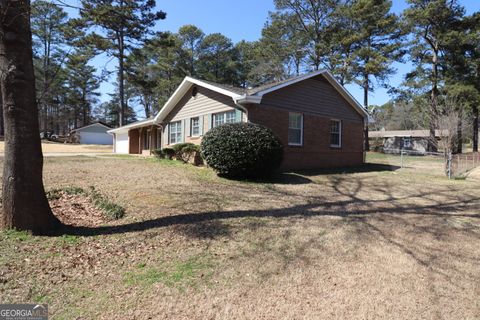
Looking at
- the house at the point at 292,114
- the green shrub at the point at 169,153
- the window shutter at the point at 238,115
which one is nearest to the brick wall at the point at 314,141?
the house at the point at 292,114

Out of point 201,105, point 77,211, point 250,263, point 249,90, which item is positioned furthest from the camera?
point 201,105

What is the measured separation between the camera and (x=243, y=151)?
371 inches

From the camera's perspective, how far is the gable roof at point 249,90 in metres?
11.6

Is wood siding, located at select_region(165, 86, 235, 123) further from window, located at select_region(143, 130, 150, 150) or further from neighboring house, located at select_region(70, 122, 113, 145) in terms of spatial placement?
neighboring house, located at select_region(70, 122, 113, 145)

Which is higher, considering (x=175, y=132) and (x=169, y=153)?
(x=175, y=132)

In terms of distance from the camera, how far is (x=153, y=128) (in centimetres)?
2242

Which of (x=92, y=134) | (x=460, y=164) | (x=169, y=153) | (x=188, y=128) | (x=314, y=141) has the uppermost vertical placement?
(x=92, y=134)

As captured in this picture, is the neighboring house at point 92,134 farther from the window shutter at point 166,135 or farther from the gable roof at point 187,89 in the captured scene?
the gable roof at point 187,89

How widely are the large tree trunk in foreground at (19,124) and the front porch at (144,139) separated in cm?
1734

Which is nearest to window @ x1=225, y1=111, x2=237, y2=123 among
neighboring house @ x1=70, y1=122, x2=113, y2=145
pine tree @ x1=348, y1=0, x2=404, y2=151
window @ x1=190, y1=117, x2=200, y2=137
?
window @ x1=190, y1=117, x2=200, y2=137

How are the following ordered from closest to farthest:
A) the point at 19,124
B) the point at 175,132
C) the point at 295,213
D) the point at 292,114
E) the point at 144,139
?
the point at 19,124
the point at 295,213
the point at 292,114
the point at 175,132
the point at 144,139

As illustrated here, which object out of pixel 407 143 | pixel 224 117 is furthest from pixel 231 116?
pixel 407 143

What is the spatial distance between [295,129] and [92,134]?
4361 cm

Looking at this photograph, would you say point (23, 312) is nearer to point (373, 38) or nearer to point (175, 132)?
point (175, 132)
